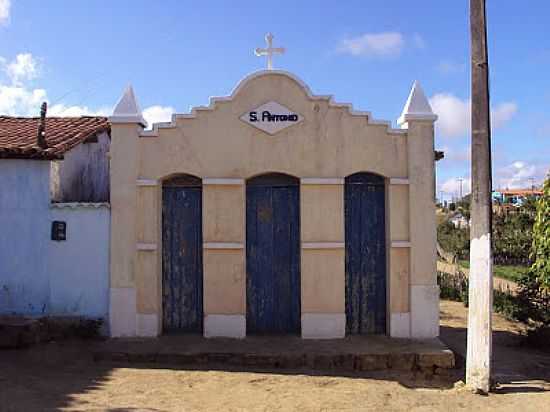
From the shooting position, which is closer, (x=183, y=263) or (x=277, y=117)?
(x=277, y=117)

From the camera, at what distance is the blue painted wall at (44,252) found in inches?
363

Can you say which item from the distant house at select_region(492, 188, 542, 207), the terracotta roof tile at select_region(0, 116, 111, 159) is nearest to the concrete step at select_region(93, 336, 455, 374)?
the terracotta roof tile at select_region(0, 116, 111, 159)

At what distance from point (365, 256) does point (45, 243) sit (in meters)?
5.35

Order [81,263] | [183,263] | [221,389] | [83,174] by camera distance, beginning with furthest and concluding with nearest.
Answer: [83,174]
[183,263]
[81,263]
[221,389]

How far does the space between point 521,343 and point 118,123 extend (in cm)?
855

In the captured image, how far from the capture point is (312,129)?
29.9 ft

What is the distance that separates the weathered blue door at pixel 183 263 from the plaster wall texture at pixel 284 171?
25 centimetres

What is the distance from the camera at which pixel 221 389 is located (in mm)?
7055

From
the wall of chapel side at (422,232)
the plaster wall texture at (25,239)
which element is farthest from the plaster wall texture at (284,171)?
the plaster wall texture at (25,239)

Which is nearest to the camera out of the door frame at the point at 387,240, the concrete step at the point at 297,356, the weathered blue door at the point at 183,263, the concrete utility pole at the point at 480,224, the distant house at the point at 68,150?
the concrete utility pole at the point at 480,224

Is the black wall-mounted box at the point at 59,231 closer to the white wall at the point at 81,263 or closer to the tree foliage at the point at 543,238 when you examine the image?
the white wall at the point at 81,263

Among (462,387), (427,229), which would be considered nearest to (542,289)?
(427,229)

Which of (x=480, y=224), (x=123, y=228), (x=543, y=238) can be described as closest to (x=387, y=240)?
(x=480, y=224)

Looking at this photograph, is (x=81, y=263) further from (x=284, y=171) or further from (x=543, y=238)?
(x=543, y=238)
